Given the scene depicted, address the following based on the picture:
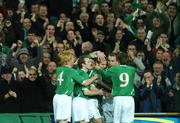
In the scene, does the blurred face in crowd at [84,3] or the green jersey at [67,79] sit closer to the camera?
the green jersey at [67,79]

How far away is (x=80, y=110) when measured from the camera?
16.6 m

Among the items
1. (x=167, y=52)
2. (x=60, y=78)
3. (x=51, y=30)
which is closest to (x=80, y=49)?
(x=51, y=30)

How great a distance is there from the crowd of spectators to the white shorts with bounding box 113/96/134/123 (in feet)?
6.80

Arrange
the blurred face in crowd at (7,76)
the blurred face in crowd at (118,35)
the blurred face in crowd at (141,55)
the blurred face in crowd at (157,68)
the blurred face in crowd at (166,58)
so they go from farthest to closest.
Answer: the blurred face in crowd at (118,35) < the blurred face in crowd at (141,55) < the blurred face in crowd at (166,58) < the blurred face in crowd at (157,68) < the blurred face in crowd at (7,76)

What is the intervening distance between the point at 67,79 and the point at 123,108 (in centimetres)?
125

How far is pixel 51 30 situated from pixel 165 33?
2.85m

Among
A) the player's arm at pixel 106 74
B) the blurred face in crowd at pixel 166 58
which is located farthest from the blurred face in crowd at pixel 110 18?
the player's arm at pixel 106 74

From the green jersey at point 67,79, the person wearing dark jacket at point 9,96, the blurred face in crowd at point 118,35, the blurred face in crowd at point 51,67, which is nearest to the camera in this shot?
the green jersey at point 67,79

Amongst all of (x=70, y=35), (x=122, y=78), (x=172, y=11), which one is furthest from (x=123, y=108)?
(x=172, y=11)

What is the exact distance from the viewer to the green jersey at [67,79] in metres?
16.4

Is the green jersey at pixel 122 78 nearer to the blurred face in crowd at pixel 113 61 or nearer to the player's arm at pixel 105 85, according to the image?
the blurred face in crowd at pixel 113 61

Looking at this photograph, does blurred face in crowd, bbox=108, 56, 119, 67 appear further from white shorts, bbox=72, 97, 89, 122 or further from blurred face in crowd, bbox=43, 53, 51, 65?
blurred face in crowd, bbox=43, 53, 51, 65

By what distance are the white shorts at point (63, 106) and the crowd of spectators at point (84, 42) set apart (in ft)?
6.54

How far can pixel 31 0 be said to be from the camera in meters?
21.2
